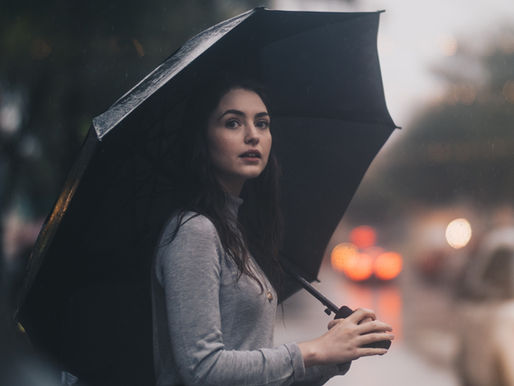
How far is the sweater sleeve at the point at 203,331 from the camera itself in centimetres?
156

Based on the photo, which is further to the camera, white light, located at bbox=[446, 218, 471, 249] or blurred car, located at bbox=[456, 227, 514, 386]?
white light, located at bbox=[446, 218, 471, 249]

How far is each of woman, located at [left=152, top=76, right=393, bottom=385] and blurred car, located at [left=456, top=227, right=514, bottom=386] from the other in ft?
10.6

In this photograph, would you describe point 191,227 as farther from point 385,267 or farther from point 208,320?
point 385,267

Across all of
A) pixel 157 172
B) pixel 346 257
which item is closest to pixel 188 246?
pixel 157 172

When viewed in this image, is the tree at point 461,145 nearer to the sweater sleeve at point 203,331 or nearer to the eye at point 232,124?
the eye at point 232,124

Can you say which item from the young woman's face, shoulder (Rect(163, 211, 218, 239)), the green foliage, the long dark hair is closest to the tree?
the green foliage

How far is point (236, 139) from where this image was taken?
1835mm

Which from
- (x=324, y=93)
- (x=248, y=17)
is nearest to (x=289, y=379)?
(x=248, y=17)

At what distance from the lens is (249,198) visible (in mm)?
2078

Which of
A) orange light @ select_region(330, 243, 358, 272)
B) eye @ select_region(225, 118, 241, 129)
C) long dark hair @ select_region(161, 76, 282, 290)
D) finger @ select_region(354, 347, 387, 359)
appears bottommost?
finger @ select_region(354, 347, 387, 359)

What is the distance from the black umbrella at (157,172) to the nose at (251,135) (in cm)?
19

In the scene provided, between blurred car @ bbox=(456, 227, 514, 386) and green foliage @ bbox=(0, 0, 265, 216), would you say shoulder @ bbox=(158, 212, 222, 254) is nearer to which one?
blurred car @ bbox=(456, 227, 514, 386)

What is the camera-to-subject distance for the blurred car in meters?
4.68

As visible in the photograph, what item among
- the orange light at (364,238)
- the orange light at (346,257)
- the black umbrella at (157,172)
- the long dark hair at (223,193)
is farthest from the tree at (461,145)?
the long dark hair at (223,193)
